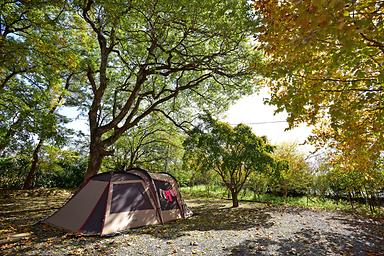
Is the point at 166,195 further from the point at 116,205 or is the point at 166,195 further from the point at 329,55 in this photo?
the point at 329,55

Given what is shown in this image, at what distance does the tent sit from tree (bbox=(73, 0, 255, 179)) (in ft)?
11.0

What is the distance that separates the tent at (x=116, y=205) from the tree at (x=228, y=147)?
142 inches

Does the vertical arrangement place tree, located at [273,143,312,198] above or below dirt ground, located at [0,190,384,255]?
above

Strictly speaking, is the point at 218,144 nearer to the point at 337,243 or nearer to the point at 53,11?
the point at 337,243

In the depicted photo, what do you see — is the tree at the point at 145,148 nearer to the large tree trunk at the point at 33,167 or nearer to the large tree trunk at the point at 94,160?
the large tree trunk at the point at 33,167

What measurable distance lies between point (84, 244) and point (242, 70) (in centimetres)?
817

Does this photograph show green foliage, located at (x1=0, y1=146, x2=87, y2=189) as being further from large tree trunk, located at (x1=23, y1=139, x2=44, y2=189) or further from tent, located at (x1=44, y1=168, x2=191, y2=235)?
tent, located at (x1=44, y1=168, x2=191, y2=235)

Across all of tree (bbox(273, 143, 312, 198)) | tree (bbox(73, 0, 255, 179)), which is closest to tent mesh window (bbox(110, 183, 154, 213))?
tree (bbox(73, 0, 255, 179))

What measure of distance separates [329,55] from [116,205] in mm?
6413

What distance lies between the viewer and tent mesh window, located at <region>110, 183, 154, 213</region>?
705 cm

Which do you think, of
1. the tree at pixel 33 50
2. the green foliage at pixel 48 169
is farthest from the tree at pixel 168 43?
the green foliage at pixel 48 169

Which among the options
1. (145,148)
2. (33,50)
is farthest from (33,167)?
(33,50)

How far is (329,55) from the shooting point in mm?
4273

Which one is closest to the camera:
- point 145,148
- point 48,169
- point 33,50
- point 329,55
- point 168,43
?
point 329,55
